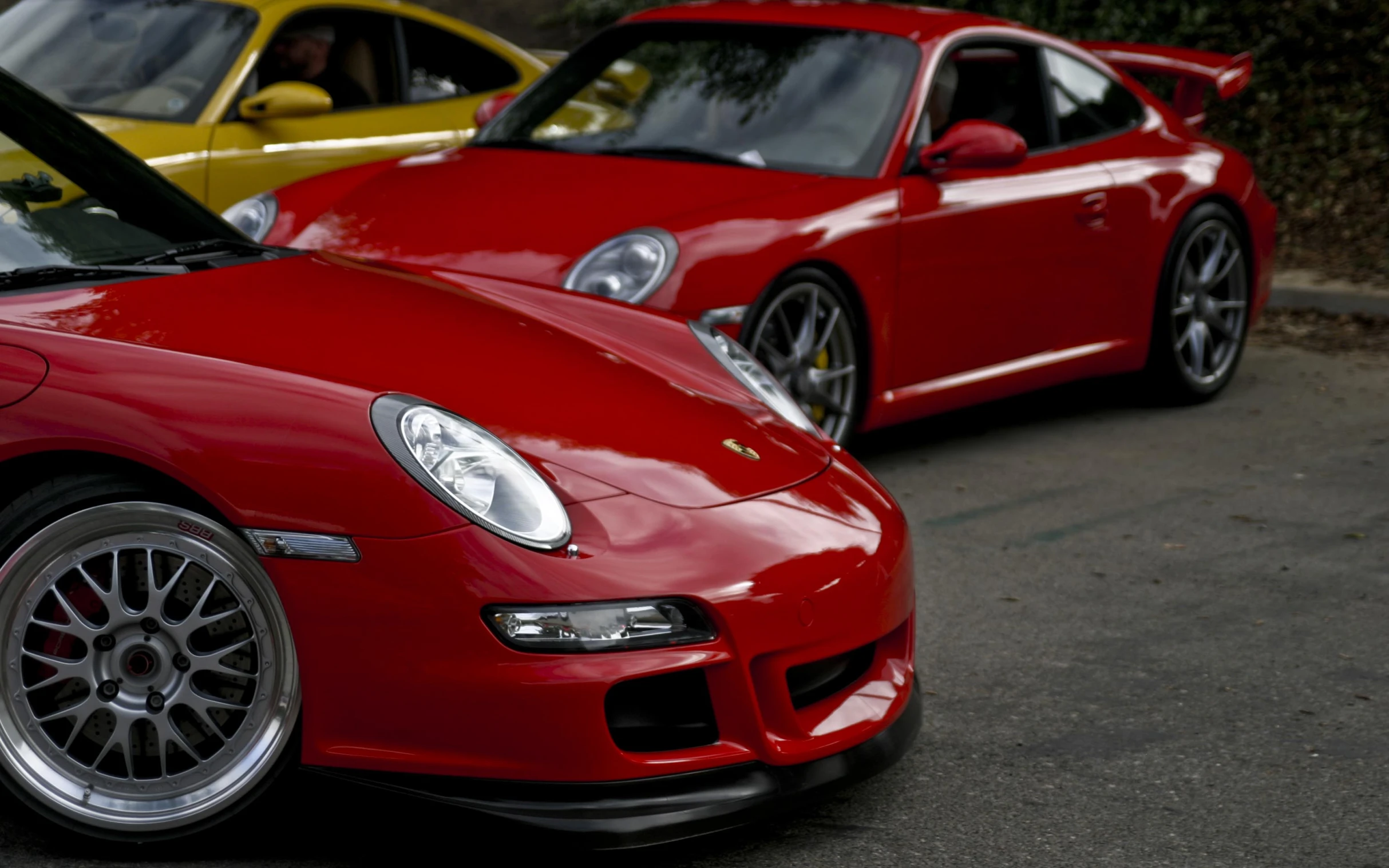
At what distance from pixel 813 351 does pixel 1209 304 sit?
2332 millimetres

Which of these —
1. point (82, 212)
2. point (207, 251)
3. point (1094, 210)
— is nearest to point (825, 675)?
point (207, 251)

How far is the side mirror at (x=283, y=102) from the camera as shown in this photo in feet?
22.6

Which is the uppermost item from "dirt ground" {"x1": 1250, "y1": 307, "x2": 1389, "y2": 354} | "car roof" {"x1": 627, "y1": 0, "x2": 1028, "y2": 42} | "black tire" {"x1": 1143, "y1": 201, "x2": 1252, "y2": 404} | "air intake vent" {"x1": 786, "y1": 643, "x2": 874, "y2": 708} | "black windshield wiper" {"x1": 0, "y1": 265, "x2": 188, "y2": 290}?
"car roof" {"x1": 627, "y1": 0, "x2": 1028, "y2": 42}

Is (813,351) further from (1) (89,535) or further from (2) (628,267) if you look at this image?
(1) (89,535)

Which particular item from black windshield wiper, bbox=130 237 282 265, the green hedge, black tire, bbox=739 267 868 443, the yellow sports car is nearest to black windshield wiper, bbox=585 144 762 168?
the yellow sports car

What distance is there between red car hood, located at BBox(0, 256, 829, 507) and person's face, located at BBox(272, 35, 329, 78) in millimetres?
3875

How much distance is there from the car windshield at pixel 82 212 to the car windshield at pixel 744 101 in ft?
7.82

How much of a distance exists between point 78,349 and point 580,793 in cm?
111

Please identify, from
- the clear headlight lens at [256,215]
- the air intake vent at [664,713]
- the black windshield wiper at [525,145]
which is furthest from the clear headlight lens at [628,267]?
the air intake vent at [664,713]

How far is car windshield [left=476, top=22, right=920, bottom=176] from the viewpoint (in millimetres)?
5941

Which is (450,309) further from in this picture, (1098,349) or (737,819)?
(1098,349)

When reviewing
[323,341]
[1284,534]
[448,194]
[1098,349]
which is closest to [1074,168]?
[1098,349]

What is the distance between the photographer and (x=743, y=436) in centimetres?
337

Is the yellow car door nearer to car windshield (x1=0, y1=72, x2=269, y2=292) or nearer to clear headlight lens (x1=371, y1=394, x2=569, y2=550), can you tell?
car windshield (x1=0, y1=72, x2=269, y2=292)
